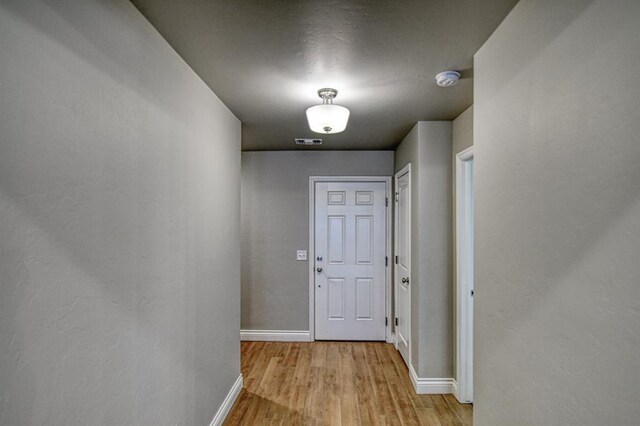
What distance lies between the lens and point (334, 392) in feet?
10.0

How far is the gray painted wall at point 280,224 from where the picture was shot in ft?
14.4

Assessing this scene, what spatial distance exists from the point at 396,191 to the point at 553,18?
121 inches

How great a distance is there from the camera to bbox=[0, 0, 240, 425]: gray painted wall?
889 mm

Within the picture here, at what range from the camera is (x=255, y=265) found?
440 cm

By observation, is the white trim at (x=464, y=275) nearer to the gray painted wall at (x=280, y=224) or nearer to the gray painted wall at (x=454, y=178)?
the gray painted wall at (x=454, y=178)

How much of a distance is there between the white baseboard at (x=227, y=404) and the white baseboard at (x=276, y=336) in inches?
51.5

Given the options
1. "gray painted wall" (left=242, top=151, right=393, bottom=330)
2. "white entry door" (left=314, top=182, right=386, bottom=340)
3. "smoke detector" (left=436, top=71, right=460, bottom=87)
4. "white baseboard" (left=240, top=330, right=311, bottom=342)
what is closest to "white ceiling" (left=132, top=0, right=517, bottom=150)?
"smoke detector" (left=436, top=71, right=460, bottom=87)

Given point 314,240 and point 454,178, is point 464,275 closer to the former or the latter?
point 454,178

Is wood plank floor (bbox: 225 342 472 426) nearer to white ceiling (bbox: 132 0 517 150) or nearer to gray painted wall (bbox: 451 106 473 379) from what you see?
gray painted wall (bbox: 451 106 473 379)

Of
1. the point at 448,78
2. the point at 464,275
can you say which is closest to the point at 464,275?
the point at 464,275

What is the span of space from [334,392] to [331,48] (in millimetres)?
2704

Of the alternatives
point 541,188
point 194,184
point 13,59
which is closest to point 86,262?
point 13,59

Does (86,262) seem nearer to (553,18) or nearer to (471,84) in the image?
(553,18)

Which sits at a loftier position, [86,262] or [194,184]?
[194,184]
